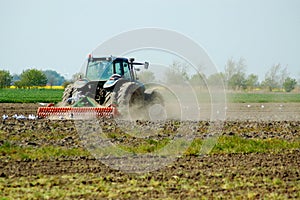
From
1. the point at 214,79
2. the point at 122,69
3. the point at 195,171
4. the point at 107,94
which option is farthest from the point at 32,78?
the point at 195,171

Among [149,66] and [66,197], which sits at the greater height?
[149,66]

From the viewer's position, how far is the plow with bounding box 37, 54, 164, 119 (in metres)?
21.6

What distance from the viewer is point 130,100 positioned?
73.3ft

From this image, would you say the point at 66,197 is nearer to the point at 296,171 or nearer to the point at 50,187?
the point at 50,187

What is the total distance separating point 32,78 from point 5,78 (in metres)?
17.0

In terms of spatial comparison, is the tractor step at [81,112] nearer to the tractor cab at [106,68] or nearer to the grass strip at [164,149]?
the tractor cab at [106,68]

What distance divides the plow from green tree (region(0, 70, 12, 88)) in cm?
6993

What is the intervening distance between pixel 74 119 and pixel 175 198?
12.7 meters

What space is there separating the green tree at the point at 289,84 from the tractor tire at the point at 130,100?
248 ft

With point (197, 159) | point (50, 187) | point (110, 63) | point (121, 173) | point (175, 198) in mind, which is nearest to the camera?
point (175, 198)

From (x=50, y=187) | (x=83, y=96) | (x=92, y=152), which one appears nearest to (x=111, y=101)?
(x=83, y=96)

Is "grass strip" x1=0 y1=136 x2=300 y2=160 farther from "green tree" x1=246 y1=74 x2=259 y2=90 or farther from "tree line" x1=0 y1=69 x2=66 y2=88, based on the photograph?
"green tree" x1=246 y1=74 x2=259 y2=90

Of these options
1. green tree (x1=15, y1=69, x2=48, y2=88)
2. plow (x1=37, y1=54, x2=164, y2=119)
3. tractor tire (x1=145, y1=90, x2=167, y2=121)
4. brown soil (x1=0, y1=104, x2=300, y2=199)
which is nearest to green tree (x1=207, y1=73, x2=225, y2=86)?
tractor tire (x1=145, y1=90, x2=167, y2=121)

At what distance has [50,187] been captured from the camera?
980cm
